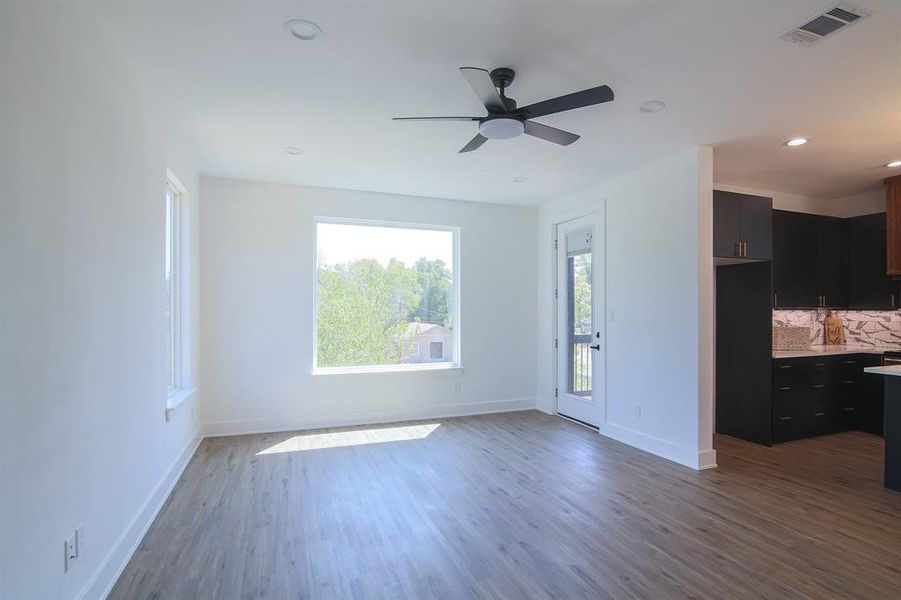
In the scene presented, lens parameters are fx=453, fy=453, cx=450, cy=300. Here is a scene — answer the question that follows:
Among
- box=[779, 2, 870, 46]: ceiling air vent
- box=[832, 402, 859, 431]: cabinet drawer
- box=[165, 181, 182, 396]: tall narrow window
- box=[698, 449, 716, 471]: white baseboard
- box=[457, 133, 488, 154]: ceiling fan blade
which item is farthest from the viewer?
box=[832, 402, 859, 431]: cabinet drawer

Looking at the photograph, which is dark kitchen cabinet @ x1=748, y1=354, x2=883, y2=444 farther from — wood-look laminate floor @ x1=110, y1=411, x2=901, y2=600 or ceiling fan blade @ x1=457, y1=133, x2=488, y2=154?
ceiling fan blade @ x1=457, y1=133, x2=488, y2=154

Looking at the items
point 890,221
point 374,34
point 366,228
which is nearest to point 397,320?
point 366,228

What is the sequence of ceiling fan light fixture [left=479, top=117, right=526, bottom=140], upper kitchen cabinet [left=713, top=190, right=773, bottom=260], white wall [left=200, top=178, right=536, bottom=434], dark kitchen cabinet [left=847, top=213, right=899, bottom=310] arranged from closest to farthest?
ceiling fan light fixture [left=479, top=117, right=526, bottom=140] < upper kitchen cabinet [left=713, top=190, right=773, bottom=260] < white wall [left=200, top=178, right=536, bottom=434] < dark kitchen cabinet [left=847, top=213, right=899, bottom=310]

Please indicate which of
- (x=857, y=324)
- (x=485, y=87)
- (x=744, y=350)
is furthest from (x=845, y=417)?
(x=485, y=87)

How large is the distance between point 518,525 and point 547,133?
8.09 ft

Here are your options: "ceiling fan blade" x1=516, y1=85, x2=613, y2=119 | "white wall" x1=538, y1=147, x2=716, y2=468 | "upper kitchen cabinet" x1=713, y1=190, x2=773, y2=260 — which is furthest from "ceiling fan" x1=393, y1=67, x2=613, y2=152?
"upper kitchen cabinet" x1=713, y1=190, x2=773, y2=260

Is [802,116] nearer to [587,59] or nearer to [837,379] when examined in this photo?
[587,59]

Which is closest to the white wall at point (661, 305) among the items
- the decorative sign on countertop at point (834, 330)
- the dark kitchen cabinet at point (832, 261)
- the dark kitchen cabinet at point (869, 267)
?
the dark kitchen cabinet at point (832, 261)

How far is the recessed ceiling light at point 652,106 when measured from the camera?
9.93 ft

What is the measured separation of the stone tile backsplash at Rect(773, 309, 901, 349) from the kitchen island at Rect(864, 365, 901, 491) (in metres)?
2.01

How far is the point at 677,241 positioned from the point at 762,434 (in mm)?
2232

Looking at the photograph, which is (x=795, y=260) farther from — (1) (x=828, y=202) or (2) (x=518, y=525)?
(2) (x=518, y=525)

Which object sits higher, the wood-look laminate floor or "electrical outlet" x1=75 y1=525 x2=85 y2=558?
"electrical outlet" x1=75 y1=525 x2=85 y2=558

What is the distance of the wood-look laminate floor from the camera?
2254mm
